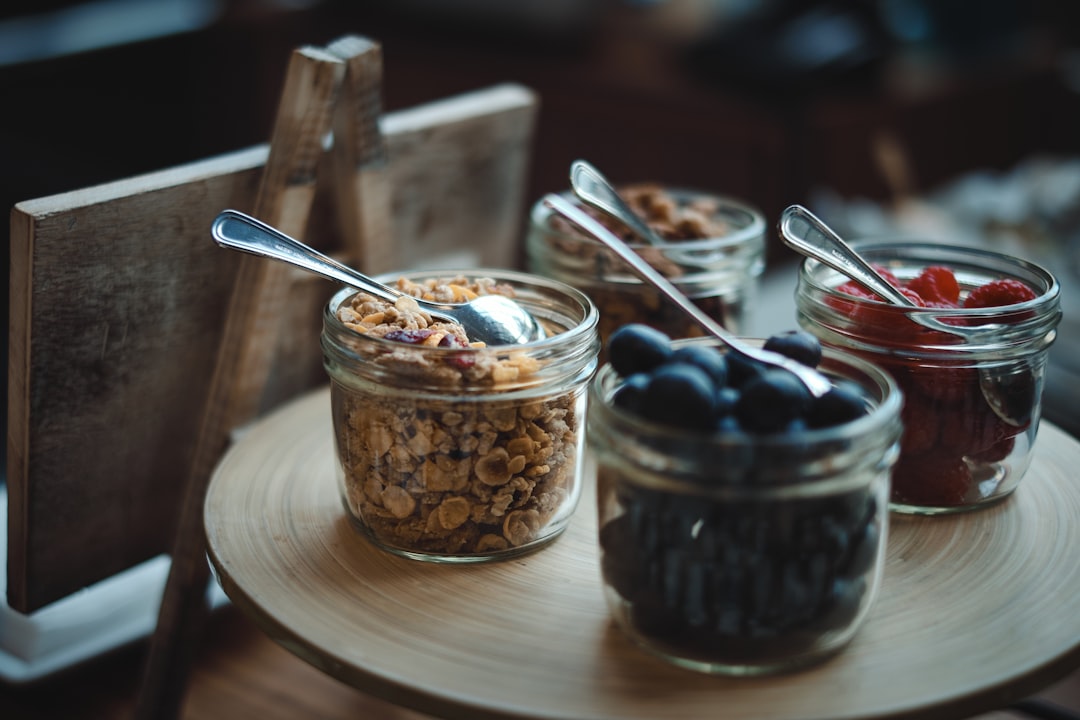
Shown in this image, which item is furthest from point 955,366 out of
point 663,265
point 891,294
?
point 663,265

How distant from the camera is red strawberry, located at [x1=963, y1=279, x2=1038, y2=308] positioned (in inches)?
35.2

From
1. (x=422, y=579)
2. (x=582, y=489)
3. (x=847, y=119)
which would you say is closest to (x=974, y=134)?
(x=847, y=119)

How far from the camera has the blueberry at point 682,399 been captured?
2.23 ft

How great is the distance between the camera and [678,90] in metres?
2.56

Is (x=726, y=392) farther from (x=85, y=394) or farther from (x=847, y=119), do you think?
(x=847, y=119)

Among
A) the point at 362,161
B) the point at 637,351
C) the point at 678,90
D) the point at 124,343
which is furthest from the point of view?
the point at 678,90

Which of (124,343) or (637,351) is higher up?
(637,351)

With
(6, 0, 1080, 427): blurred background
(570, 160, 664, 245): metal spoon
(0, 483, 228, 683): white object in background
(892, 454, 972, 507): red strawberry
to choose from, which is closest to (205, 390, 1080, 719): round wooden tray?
(892, 454, 972, 507): red strawberry

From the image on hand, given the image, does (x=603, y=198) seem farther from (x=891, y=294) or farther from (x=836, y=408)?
(x=836, y=408)

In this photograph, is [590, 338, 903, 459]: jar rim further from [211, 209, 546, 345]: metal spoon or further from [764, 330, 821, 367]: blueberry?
[211, 209, 546, 345]: metal spoon

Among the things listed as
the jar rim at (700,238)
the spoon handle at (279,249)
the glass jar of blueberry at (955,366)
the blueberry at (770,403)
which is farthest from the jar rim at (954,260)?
the spoon handle at (279,249)

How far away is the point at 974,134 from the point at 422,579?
2585 mm

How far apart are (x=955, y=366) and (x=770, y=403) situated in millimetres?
253

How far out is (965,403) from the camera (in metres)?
0.86
